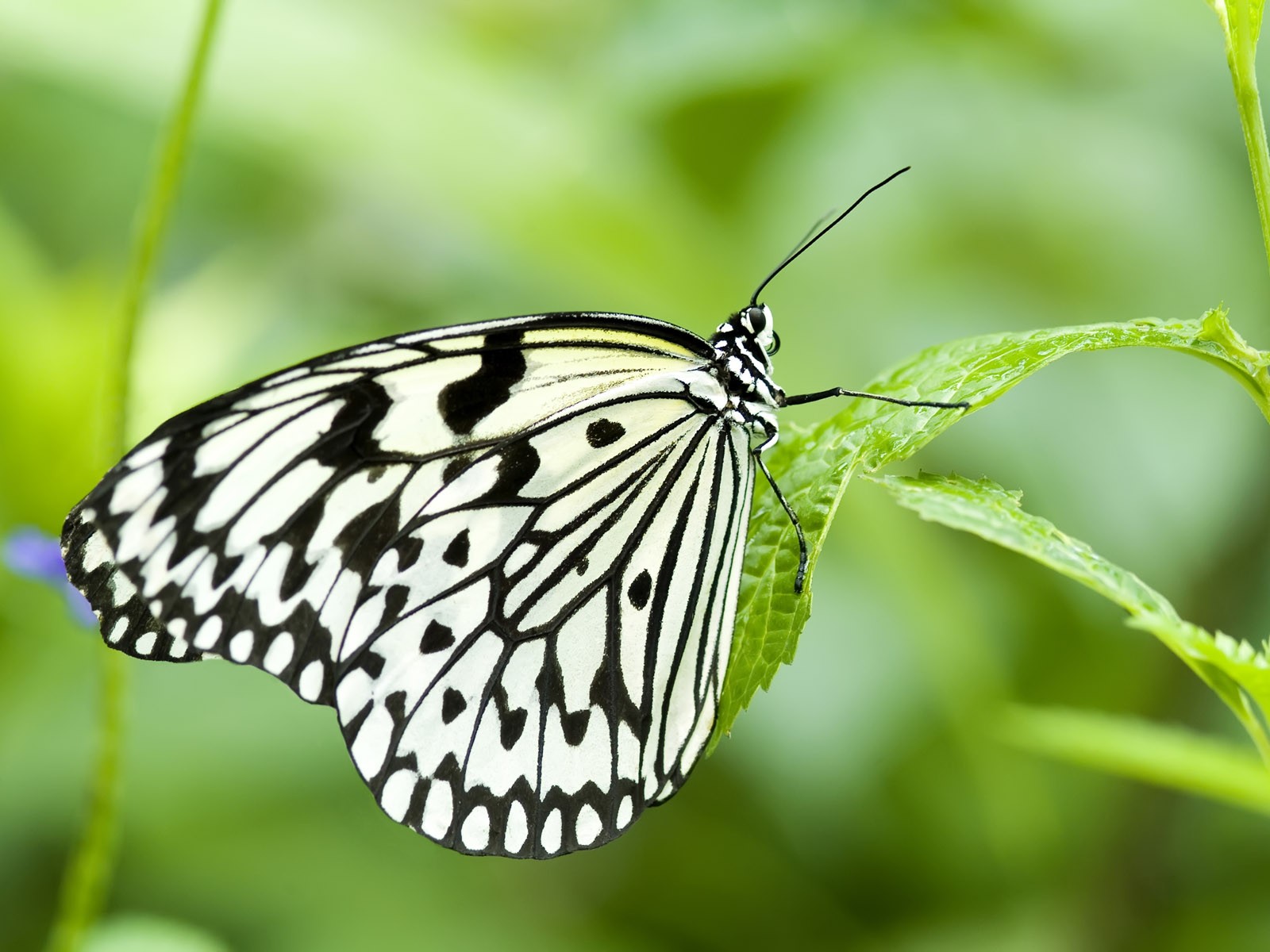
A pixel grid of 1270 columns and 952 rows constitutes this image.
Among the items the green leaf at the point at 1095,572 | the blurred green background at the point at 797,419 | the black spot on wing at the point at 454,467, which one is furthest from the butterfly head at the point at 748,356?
the blurred green background at the point at 797,419

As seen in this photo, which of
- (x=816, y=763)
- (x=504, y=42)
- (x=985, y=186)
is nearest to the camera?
(x=816, y=763)

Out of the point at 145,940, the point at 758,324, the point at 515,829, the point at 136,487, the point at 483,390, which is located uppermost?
the point at 758,324

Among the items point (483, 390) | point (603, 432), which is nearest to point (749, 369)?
point (603, 432)

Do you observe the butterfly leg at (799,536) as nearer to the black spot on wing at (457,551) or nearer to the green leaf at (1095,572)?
the green leaf at (1095,572)

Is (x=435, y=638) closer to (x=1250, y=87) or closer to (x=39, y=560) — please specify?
(x=39, y=560)

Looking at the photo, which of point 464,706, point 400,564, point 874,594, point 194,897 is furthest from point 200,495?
point 874,594

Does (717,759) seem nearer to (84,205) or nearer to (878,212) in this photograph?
(878,212)
